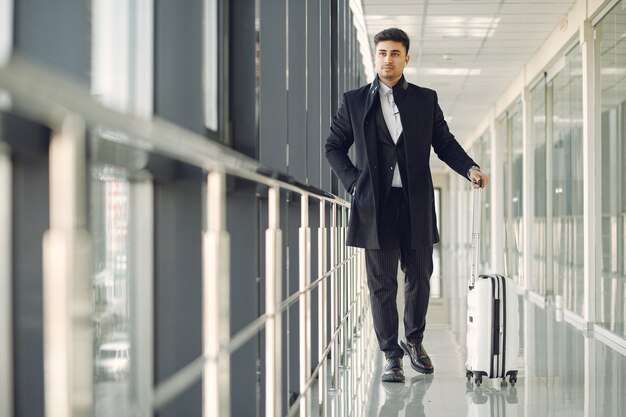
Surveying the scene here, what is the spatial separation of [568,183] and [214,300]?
684 cm

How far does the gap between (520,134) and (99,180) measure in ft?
34.3

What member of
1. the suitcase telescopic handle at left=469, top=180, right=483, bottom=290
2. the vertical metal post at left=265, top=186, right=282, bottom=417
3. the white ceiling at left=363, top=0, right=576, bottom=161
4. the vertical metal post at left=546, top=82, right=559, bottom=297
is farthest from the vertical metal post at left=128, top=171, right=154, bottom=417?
the vertical metal post at left=546, top=82, right=559, bottom=297

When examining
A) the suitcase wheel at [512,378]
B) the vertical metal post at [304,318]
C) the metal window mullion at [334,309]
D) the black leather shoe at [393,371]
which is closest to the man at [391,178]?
the black leather shoe at [393,371]

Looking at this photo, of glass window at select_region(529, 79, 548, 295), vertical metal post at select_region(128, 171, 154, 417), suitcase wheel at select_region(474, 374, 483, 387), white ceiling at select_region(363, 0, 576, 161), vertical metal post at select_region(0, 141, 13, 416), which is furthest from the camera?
glass window at select_region(529, 79, 548, 295)

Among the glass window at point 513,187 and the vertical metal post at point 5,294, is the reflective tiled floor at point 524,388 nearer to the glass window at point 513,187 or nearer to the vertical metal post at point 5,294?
the vertical metal post at point 5,294

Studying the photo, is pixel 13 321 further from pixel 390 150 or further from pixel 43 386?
pixel 390 150

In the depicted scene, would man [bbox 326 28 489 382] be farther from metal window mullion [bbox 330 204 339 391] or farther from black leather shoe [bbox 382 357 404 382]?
metal window mullion [bbox 330 204 339 391]

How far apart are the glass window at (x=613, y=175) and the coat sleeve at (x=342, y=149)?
8.59ft

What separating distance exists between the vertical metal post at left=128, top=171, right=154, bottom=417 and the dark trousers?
1.82m

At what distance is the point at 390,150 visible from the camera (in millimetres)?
3385

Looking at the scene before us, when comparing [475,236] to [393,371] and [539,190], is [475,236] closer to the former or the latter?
[393,371]

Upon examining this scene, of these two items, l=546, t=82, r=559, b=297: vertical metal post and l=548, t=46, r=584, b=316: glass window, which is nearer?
l=548, t=46, r=584, b=316: glass window

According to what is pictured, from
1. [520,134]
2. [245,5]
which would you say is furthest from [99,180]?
[520,134]

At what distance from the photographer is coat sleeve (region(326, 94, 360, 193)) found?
3373mm
